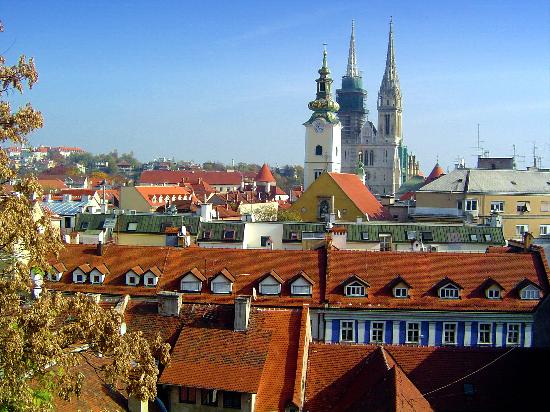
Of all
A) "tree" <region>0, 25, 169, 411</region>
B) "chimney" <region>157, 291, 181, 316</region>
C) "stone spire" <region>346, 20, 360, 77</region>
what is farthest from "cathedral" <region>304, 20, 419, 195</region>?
"tree" <region>0, 25, 169, 411</region>

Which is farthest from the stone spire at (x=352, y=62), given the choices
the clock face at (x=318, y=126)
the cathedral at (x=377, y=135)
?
the clock face at (x=318, y=126)

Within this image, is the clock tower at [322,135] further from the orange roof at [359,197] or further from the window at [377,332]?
the window at [377,332]

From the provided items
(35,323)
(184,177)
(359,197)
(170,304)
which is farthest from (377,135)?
(35,323)

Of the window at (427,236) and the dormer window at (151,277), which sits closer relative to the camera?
the dormer window at (151,277)

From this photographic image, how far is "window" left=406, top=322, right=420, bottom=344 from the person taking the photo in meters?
30.2

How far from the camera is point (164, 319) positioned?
24.0 meters

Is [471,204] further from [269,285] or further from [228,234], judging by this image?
[269,285]

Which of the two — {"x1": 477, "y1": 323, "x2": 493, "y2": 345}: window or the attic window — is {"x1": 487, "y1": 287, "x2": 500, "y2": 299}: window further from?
the attic window

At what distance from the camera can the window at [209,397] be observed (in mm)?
20938

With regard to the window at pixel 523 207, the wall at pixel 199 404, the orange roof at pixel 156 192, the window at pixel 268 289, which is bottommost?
the wall at pixel 199 404

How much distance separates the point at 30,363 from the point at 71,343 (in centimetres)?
76

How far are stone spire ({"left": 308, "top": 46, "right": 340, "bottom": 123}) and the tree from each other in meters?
79.6

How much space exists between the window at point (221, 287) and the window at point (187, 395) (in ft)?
35.6

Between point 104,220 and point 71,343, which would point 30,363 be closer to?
point 71,343
